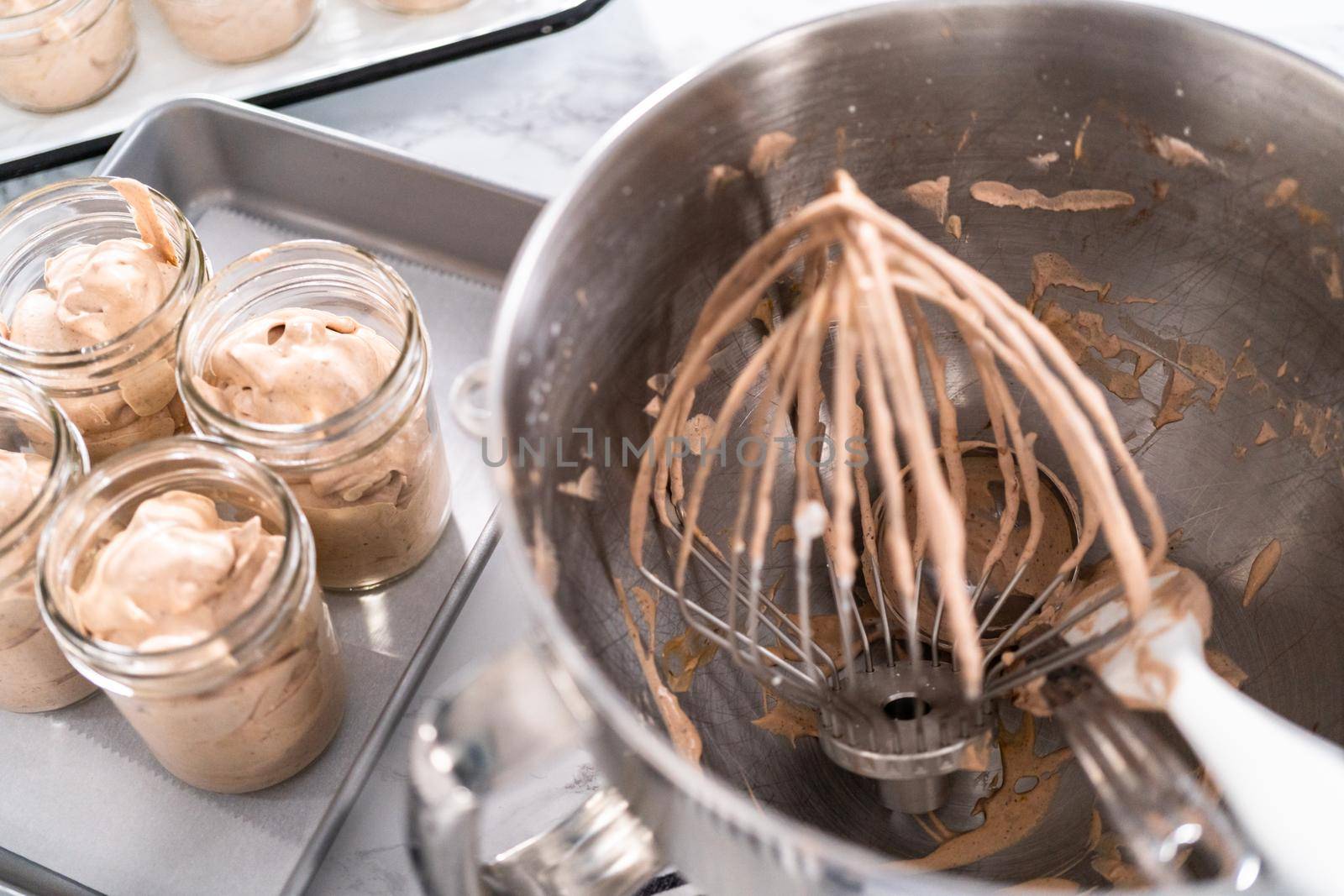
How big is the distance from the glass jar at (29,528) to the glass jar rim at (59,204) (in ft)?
0.03

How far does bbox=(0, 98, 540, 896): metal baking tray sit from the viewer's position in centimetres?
40

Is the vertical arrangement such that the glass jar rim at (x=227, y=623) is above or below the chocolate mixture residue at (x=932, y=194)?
below

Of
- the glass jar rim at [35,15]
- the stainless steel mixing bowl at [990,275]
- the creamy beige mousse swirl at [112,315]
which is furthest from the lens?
the glass jar rim at [35,15]

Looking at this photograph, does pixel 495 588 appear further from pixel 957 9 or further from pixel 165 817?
pixel 957 9

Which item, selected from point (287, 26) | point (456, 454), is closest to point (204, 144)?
point (287, 26)

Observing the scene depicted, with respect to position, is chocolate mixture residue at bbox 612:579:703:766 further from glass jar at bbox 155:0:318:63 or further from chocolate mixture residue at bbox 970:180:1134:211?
glass jar at bbox 155:0:318:63

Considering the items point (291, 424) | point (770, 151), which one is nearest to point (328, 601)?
point (291, 424)

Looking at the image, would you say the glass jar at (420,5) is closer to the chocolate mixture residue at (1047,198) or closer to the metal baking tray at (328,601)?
the metal baking tray at (328,601)

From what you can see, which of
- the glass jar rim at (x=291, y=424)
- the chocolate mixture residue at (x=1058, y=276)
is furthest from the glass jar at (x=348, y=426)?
the chocolate mixture residue at (x=1058, y=276)

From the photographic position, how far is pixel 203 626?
0.36 meters

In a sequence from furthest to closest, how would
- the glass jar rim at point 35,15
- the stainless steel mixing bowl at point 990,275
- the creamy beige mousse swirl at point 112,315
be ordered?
the glass jar rim at point 35,15, the creamy beige mousse swirl at point 112,315, the stainless steel mixing bowl at point 990,275

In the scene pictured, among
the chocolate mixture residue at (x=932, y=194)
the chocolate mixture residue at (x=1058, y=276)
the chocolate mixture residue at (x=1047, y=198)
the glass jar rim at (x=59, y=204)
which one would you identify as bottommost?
the glass jar rim at (x=59, y=204)

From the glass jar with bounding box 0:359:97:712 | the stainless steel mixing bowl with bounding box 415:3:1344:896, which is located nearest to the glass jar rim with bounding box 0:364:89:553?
the glass jar with bounding box 0:359:97:712

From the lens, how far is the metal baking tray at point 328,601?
0.40 meters
